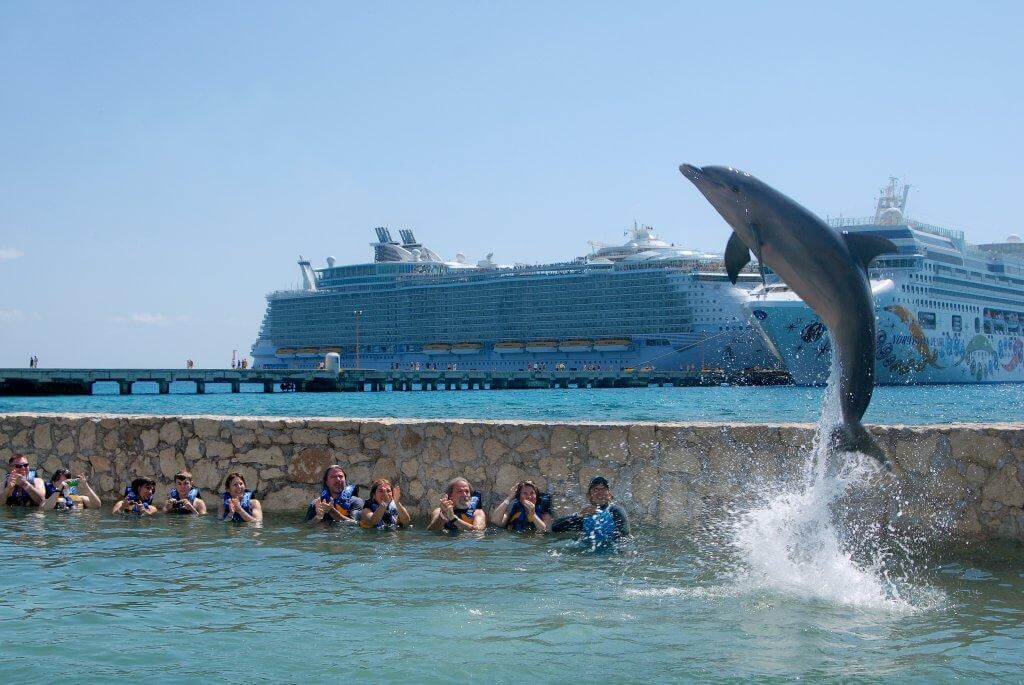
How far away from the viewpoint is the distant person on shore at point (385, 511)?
28.1 feet

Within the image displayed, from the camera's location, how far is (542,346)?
95062mm

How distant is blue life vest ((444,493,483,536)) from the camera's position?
27.6 ft

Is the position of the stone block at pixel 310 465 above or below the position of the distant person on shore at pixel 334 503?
above

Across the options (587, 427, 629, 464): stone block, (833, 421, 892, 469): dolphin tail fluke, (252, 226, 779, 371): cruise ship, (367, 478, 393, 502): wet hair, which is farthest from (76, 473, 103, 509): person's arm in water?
(252, 226, 779, 371): cruise ship

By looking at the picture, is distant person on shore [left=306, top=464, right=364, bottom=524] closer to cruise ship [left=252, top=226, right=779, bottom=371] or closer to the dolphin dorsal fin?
the dolphin dorsal fin

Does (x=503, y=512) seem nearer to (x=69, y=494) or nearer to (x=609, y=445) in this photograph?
(x=609, y=445)

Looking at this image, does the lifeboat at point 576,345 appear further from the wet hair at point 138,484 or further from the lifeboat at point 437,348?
the wet hair at point 138,484

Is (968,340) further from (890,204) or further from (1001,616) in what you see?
(1001,616)

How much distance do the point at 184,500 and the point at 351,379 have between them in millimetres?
66459

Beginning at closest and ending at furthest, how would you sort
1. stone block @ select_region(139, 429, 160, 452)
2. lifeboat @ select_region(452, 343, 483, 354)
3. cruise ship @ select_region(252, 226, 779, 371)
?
stone block @ select_region(139, 429, 160, 452) < cruise ship @ select_region(252, 226, 779, 371) < lifeboat @ select_region(452, 343, 483, 354)

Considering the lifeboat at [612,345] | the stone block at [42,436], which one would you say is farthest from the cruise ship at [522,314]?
the stone block at [42,436]

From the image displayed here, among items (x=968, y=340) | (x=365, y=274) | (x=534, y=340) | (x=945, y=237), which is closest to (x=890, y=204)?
(x=945, y=237)

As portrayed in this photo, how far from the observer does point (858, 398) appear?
5.89m

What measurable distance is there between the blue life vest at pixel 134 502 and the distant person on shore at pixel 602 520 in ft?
13.8
